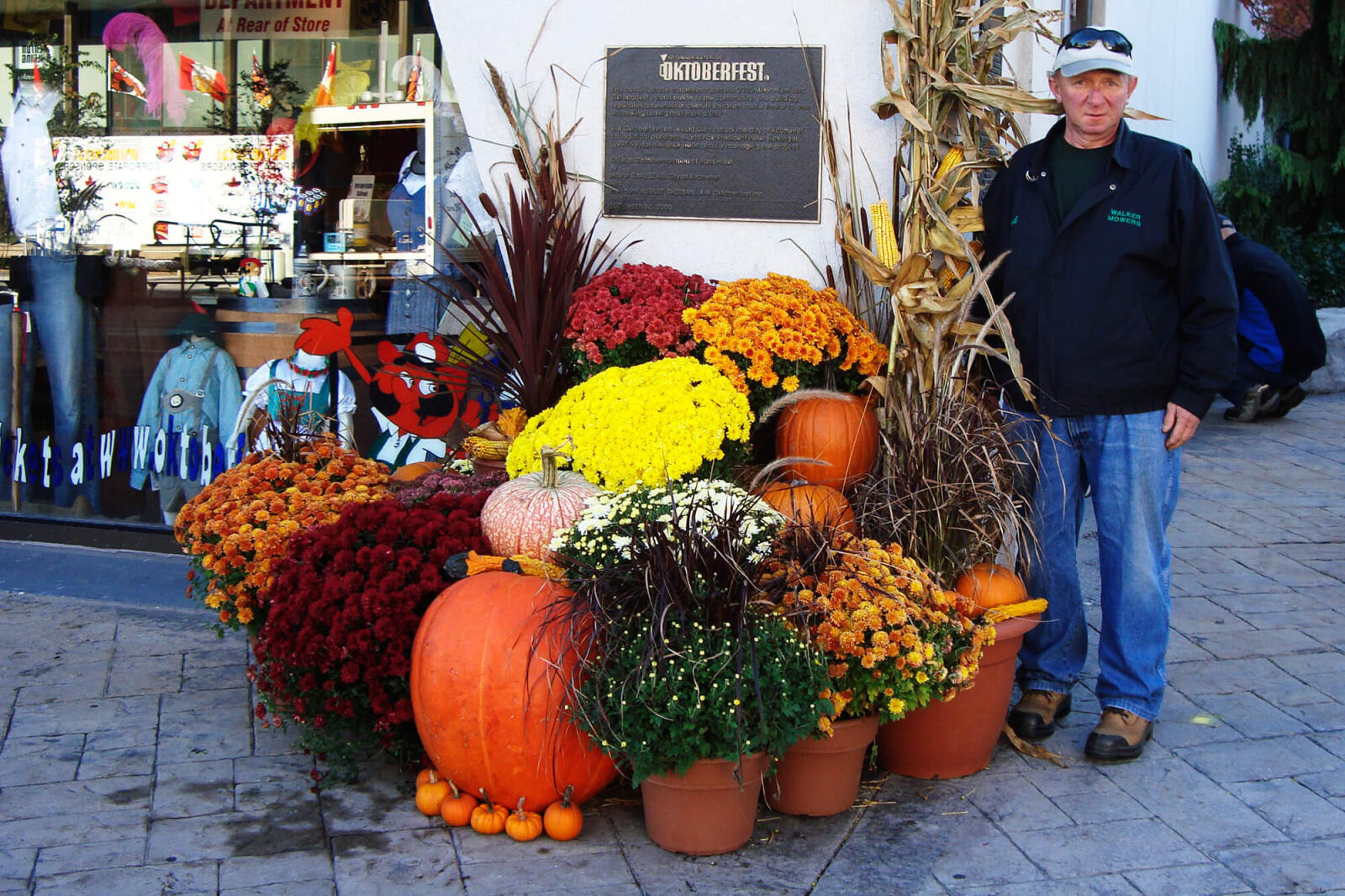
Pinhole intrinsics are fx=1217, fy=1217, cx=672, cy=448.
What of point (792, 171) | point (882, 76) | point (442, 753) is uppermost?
point (882, 76)

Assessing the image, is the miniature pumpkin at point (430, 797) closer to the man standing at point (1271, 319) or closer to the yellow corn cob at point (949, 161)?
the yellow corn cob at point (949, 161)

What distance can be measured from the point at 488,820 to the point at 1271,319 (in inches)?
211

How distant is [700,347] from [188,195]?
9.99 feet

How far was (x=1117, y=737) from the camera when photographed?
374cm

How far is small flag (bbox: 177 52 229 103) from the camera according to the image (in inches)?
232

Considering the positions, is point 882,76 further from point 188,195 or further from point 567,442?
point 188,195

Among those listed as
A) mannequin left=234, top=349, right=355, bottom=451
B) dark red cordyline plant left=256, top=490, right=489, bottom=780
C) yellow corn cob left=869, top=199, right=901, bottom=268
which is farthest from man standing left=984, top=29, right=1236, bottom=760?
mannequin left=234, top=349, right=355, bottom=451

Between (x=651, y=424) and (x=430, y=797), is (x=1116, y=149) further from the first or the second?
(x=430, y=797)

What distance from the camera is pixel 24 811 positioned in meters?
3.42

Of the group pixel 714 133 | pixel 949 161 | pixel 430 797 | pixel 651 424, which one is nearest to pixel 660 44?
pixel 714 133

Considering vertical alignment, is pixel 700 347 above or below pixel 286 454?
above

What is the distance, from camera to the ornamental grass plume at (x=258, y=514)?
388cm

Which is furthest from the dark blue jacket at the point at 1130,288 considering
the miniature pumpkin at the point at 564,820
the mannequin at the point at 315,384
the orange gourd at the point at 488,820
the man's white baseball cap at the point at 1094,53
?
the mannequin at the point at 315,384

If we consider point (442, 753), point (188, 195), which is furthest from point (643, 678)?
point (188, 195)
